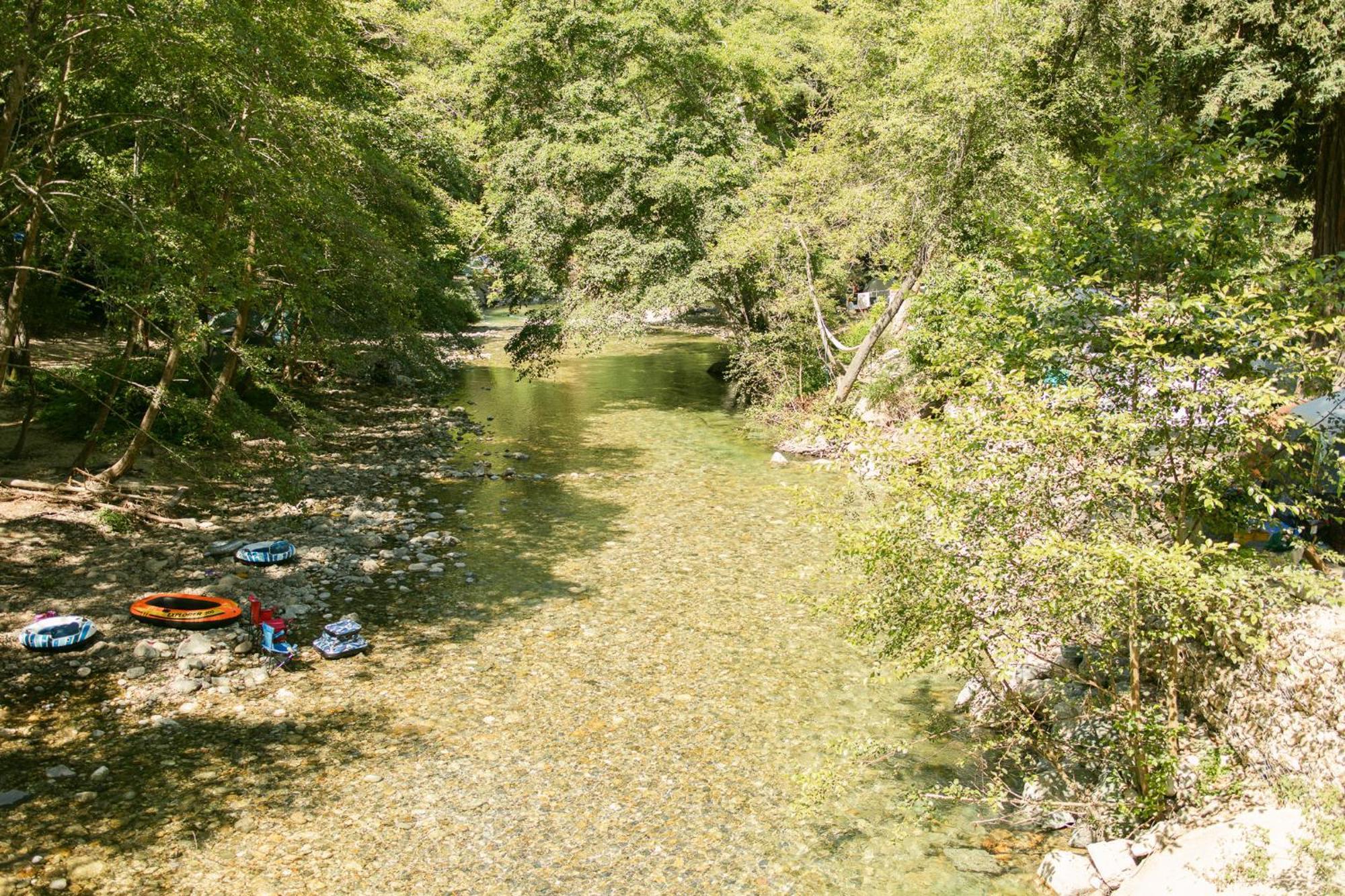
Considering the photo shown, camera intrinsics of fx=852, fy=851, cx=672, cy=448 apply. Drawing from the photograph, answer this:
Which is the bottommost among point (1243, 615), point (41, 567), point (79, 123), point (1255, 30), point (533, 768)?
point (533, 768)

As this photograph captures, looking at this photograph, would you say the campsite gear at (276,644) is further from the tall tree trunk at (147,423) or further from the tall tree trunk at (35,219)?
the tall tree trunk at (35,219)

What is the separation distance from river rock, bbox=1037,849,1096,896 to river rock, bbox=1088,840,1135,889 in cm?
9

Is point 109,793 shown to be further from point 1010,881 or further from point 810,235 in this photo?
point 810,235

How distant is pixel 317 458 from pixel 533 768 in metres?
12.0

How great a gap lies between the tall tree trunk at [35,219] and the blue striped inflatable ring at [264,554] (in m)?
3.57

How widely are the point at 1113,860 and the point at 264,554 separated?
1082cm

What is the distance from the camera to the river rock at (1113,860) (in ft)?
20.7

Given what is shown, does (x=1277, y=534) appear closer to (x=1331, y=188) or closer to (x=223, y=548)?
(x=1331, y=188)

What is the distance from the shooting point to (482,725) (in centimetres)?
888

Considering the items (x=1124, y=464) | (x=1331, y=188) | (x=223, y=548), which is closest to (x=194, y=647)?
(x=223, y=548)

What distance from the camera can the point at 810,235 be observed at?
21172mm

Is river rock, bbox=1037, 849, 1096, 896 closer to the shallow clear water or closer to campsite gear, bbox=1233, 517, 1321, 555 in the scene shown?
the shallow clear water

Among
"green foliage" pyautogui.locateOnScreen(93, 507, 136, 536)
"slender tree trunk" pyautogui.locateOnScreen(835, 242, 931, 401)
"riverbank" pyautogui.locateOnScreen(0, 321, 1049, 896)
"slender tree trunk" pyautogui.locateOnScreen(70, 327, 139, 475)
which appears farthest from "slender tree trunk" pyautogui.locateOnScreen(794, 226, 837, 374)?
"green foliage" pyautogui.locateOnScreen(93, 507, 136, 536)

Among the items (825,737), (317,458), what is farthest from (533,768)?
(317,458)
